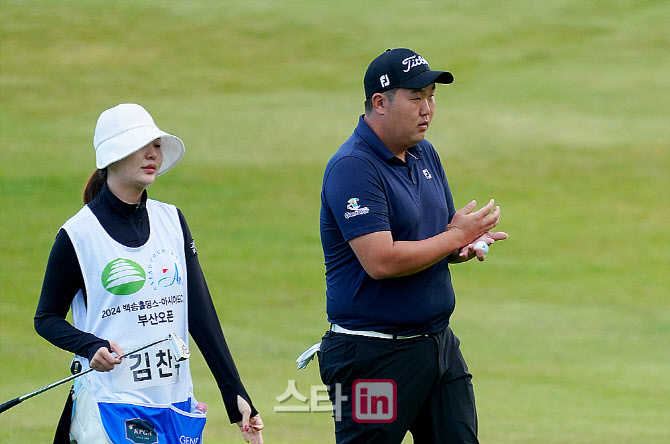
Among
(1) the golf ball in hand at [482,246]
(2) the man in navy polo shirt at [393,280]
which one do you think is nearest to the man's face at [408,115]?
(2) the man in navy polo shirt at [393,280]

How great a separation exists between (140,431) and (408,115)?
1621 mm

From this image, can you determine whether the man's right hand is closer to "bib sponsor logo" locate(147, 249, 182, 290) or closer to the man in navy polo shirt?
the man in navy polo shirt

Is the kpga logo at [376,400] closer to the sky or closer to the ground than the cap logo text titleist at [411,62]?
closer to the ground

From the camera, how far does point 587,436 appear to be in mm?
8773

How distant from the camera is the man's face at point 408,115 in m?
4.64

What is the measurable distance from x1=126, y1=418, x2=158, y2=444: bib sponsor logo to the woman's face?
878 millimetres

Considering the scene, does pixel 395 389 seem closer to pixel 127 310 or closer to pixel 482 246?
pixel 482 246

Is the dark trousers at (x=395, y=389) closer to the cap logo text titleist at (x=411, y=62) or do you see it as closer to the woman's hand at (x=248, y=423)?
the woman's hand at (x=248, y=423)

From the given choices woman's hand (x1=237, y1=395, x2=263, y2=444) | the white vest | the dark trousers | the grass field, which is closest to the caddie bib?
the white vest

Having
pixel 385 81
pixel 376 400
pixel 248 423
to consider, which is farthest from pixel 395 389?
pixel 385 81

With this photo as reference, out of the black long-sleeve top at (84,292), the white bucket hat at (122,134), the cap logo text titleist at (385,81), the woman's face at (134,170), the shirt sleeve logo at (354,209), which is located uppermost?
the cap logo text titleist at (385,81)

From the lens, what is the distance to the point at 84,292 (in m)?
4.31

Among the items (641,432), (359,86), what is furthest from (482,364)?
(359,86)

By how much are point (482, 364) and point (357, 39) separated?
15556 millimetres
